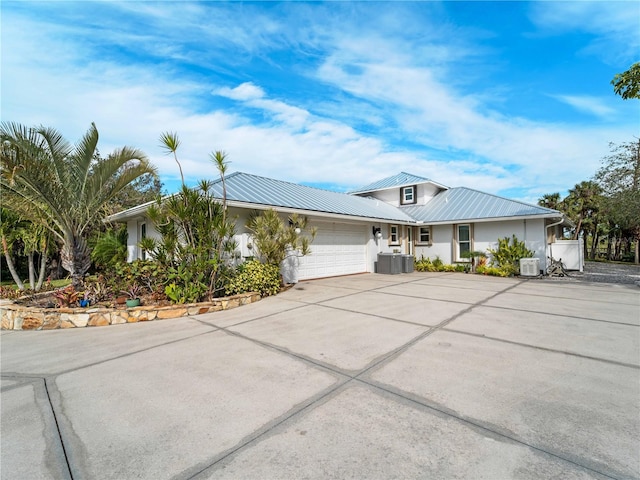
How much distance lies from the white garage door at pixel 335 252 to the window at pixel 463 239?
4931 millimetres

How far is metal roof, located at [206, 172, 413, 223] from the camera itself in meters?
9.77

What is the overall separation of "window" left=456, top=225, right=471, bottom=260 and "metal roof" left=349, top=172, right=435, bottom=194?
398 cm

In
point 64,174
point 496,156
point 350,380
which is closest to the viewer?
point 350,380

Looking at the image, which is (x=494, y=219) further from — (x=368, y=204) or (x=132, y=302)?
(x=132, y=302)

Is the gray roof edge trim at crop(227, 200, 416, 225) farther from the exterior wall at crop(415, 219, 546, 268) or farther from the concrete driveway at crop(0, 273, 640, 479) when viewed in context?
the concrete driveway at crop(0, 273, 640, 479)

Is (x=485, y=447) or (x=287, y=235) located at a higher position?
(x=287, y=235)

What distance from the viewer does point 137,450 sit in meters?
2.34

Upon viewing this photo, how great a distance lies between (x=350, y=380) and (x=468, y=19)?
9.97 m

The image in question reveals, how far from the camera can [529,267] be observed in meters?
12.6

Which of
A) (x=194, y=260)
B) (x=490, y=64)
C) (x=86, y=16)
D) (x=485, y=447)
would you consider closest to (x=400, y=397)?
(x=485, y=447)

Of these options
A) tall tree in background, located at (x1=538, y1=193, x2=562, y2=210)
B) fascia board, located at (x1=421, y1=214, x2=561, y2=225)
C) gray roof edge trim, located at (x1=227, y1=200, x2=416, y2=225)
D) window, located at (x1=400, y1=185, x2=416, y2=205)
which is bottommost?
fascia board, located at (x1=421, y1=214, x2=561, y2=225)

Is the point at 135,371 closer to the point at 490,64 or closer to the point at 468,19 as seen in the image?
the point at 468,19

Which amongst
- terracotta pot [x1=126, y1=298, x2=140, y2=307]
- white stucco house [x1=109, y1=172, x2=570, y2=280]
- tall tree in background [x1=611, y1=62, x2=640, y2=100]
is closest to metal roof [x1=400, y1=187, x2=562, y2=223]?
white stucco house [x1=109, y1=172, x2=570, y2=280]

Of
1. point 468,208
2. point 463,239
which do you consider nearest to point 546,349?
point 463,239
